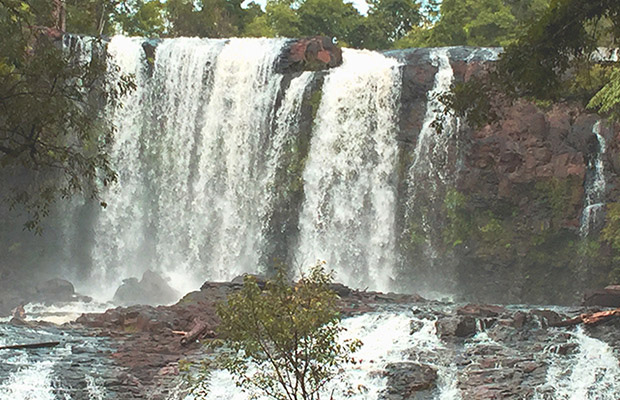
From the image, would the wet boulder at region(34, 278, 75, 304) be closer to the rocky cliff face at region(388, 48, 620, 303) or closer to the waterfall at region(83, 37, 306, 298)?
the waterfall at region(83, 37, 306, 298)

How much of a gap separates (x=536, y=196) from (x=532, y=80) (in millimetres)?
16402

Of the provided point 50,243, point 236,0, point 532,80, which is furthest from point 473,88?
point 236,0

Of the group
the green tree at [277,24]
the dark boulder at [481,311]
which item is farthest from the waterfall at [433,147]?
the green tree at [277,24]

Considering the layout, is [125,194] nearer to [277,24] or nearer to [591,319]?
[277,24]

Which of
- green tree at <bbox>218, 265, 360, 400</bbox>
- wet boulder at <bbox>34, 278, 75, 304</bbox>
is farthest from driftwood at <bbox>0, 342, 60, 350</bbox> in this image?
wet boulder at <bbox>34, 278, 75, 304</bbox>

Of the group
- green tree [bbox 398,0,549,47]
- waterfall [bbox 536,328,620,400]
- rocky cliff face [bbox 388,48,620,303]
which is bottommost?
waterfall [bbox 536,328,620,400]

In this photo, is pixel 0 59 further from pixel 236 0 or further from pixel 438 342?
pixel 236 0

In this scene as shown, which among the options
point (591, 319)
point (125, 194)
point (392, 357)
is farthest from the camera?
point (125, 194)

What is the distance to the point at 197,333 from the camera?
645 inches

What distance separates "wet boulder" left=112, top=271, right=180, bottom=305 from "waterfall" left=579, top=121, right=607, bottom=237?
13353 mm

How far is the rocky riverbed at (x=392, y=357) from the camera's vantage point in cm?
1343

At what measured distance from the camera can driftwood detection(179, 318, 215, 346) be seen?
16141 mm

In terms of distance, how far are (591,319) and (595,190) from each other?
1053cm

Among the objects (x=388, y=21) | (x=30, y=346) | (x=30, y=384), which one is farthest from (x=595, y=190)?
(x=388, y=21)
